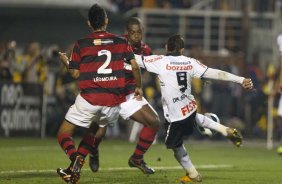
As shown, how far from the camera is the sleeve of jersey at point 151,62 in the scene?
1455 cm

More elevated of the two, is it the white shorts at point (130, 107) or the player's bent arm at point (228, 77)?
the player's bent arm at point (228, 77)

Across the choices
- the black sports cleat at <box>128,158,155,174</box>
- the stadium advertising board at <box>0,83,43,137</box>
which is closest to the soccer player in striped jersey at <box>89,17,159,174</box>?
the black sports cleat at <box>128,158,155,174</box>

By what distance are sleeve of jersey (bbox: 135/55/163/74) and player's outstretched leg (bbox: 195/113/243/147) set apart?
87 centimetres

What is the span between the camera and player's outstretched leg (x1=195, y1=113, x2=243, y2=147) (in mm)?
14352

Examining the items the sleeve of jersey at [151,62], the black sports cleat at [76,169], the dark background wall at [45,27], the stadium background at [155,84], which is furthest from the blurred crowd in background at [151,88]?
the black sports cleat at [76,169]

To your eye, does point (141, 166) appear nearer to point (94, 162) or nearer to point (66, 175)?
point (94, 162)

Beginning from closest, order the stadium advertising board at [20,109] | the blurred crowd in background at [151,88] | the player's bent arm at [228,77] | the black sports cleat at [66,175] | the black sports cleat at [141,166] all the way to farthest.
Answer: the black sports cleat at [66,175]
the player's bent arm at [228,77]
the black sports cleat at [141,166]
the stadium advertising board at [20,109]
the blurred crowd in background at [151,88]

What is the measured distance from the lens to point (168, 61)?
14.5m

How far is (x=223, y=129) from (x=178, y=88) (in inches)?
32.0

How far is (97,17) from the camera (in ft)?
44.2

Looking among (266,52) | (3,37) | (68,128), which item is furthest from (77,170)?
(266,52)

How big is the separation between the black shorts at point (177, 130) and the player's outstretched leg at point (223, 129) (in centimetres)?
18

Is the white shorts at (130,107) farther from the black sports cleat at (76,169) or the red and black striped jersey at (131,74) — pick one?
the black sports cleat at (76,169)

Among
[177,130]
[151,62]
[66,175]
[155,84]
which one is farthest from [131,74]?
[155,84]
